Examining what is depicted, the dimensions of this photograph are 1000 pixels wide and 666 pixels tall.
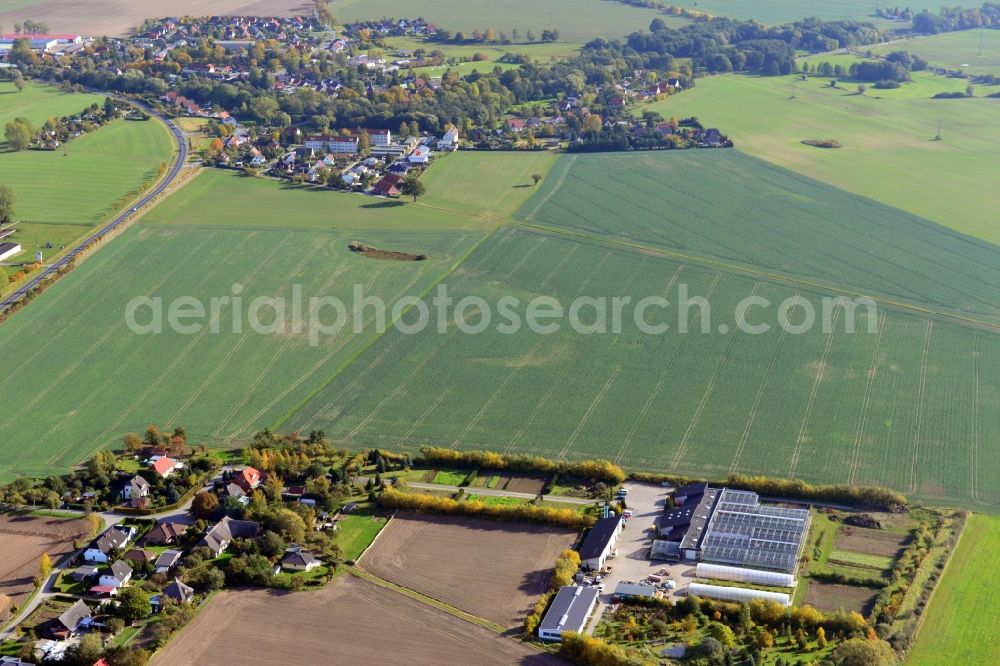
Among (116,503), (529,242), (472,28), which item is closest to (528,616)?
(116,503)

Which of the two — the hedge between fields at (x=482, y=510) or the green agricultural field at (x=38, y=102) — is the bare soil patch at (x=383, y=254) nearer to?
the hedge between fields at (x=482, y=510)

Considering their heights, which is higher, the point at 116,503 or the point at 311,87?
the point at 311,87

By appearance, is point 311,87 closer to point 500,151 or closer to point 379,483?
point 500,151

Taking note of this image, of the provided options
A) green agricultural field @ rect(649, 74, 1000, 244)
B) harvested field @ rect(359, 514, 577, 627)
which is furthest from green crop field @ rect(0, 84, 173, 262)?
green agricultural field @ rect(649, 74, 1000, 244)

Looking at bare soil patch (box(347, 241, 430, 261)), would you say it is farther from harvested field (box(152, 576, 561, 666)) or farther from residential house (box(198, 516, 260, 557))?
harvested field (box(152, 576, 561, 666))

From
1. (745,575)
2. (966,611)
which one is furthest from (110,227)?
(966,611)

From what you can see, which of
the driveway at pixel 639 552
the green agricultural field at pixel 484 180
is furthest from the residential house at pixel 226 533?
the green agricultural field at pixel 484 180
